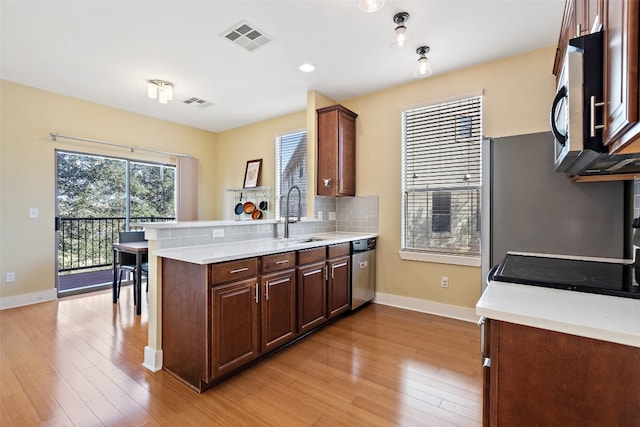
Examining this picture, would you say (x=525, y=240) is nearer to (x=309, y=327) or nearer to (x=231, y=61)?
(x=309, y=327)

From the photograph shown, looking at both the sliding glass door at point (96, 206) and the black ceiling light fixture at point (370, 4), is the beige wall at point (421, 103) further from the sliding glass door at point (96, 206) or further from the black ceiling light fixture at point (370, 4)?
the sliding glass door at point (96, 206)

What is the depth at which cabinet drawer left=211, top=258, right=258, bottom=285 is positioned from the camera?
1.93 meters

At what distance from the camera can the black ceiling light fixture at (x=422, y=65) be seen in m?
2.69

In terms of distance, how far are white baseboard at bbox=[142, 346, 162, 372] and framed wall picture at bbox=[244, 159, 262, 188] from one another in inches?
134

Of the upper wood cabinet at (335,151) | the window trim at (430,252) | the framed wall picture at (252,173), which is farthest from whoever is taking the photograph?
the framed wall picture at (252,173)

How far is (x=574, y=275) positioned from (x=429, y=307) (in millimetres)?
2167

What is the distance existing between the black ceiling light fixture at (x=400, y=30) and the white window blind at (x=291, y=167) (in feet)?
8.10

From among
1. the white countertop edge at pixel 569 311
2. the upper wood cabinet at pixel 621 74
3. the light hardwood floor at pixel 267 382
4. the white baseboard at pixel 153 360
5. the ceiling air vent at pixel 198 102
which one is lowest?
the light hardwood floor at pixel 267 382

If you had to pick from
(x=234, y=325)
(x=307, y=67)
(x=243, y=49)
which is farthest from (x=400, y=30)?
(x=234, y=325)

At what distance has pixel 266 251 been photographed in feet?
7.43

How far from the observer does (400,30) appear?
2.42 m

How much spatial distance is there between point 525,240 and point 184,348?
250cm

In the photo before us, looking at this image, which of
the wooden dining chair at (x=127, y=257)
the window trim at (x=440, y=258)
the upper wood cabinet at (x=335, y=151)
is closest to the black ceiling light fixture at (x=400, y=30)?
the upper wood cabinet at (x=335, y=151)

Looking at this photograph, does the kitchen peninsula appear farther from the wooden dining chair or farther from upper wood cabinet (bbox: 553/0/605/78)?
upper wood cabinet (bbox: 553/0/605/78)
